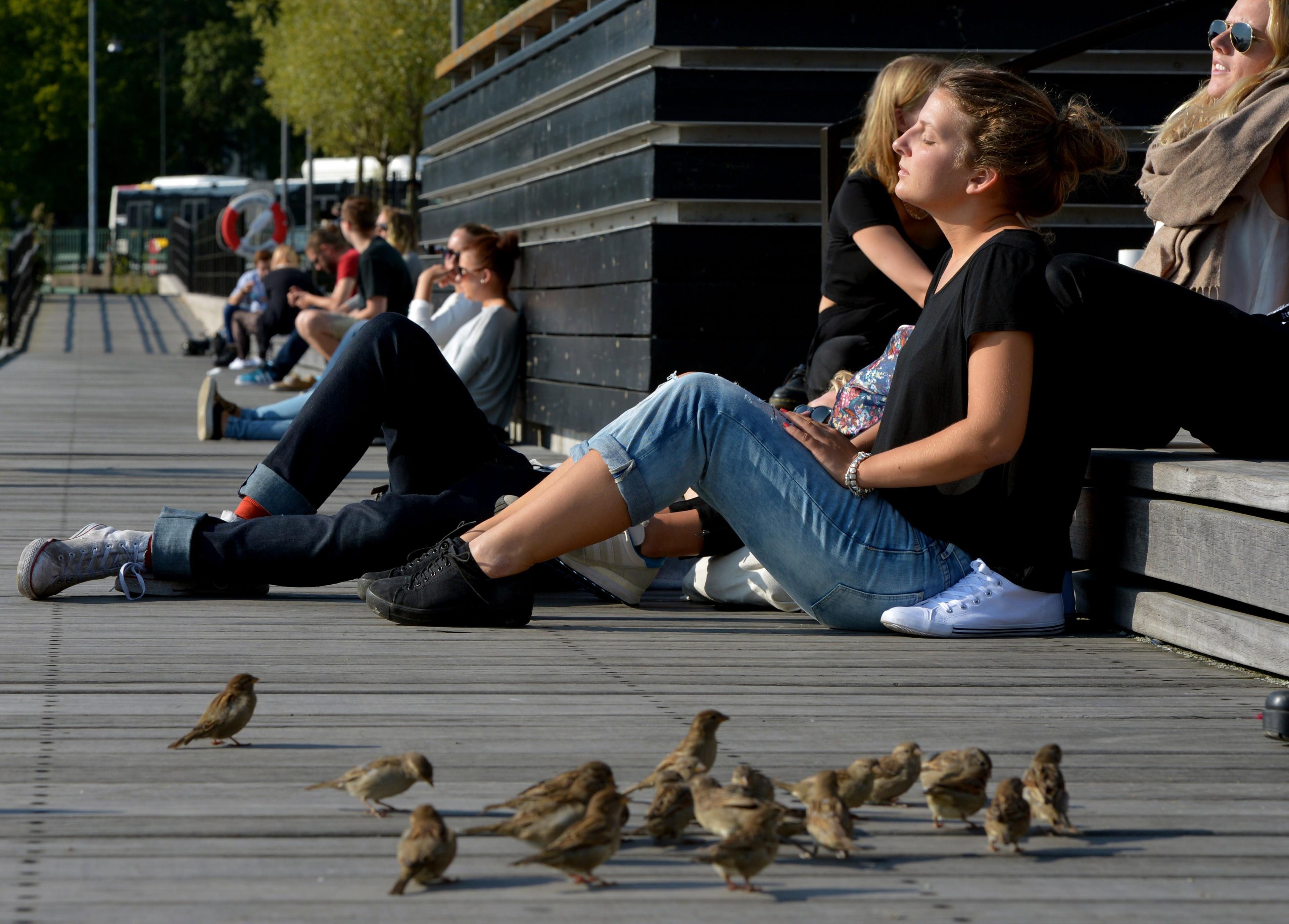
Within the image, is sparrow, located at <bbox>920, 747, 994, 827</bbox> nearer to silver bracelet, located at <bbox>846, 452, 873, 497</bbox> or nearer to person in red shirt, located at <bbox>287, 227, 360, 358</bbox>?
silver bracelet, located at <bbox>846, 452, 873, 497</bbox>

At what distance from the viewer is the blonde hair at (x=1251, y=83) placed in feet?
14.2

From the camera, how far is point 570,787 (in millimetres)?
2289

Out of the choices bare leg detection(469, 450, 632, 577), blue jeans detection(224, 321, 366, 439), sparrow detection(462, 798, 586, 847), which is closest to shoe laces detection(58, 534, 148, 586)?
bare leg detection(469, 450, 632, 577)

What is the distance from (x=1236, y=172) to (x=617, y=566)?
184cm

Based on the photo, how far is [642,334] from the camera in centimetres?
776

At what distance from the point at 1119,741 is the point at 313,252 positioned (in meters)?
12.5

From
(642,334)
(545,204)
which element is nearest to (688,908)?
(642,334)

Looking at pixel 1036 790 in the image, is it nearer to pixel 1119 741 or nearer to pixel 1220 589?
pixel 1119 741

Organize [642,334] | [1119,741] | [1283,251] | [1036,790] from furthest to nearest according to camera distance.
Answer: [642,334] → [1283,251] → [1119,741] → [1036,790]

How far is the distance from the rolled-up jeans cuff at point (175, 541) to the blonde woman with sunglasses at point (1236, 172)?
262cm

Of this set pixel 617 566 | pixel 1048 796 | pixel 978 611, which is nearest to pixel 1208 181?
pixel 978 611

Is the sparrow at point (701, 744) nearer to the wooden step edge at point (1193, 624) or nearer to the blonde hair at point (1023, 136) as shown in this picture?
the wooden step edge at point (1193, 624)

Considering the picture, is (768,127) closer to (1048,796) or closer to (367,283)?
(367,283)

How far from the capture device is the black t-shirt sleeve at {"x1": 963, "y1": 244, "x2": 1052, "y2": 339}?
368cm
